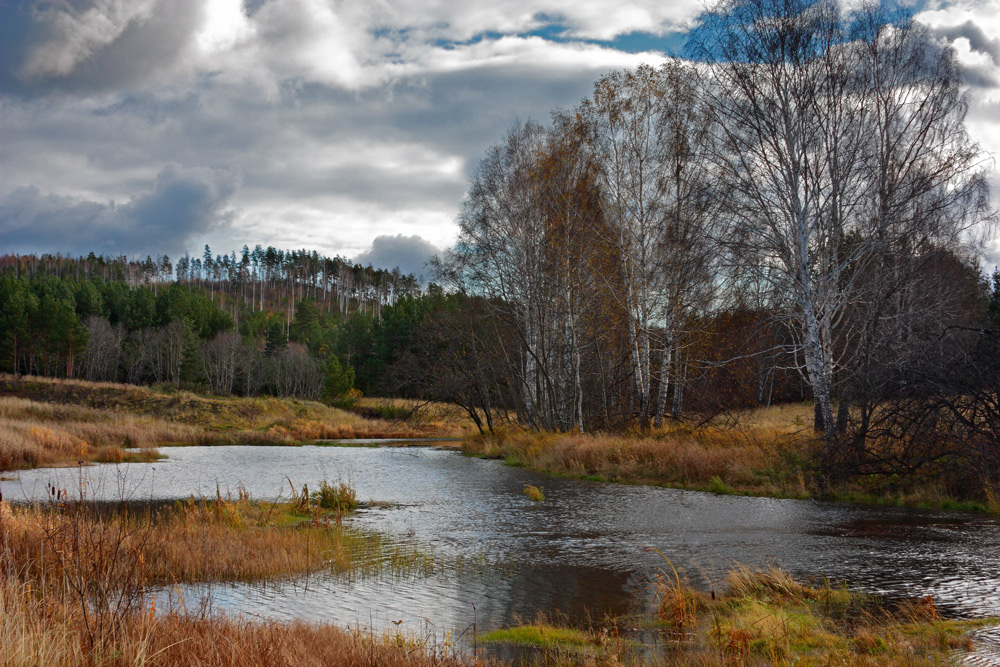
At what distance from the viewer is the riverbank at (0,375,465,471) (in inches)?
1106

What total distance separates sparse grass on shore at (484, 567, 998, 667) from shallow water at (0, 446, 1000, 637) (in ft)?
2.19

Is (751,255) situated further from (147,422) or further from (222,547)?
(147,422)

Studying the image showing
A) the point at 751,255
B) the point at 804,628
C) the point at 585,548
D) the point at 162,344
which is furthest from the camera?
the point at 162,344

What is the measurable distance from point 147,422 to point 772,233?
38.5 metres

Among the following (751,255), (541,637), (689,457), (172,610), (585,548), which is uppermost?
(751,255)

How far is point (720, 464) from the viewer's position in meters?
18.9

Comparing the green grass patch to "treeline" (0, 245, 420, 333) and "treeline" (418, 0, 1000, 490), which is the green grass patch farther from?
"treeline" (0, 245, 420, 333)

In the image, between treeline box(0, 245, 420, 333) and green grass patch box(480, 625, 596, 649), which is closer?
green grass patch box(480, 625, 596, 649)

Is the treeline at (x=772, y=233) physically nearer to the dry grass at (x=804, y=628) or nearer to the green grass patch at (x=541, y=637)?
the dry grass at (x=804, y=628)

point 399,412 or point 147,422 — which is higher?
point 147,422

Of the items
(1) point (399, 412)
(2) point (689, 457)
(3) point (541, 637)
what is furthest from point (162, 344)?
(3) point (541, 637)

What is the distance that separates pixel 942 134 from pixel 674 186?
313 inches

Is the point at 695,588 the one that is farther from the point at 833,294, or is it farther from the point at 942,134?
the point at 942,134

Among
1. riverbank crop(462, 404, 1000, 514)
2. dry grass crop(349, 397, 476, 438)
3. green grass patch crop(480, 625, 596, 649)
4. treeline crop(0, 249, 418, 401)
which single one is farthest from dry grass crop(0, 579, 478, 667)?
treeline crop(0, 249, 418, 401)
